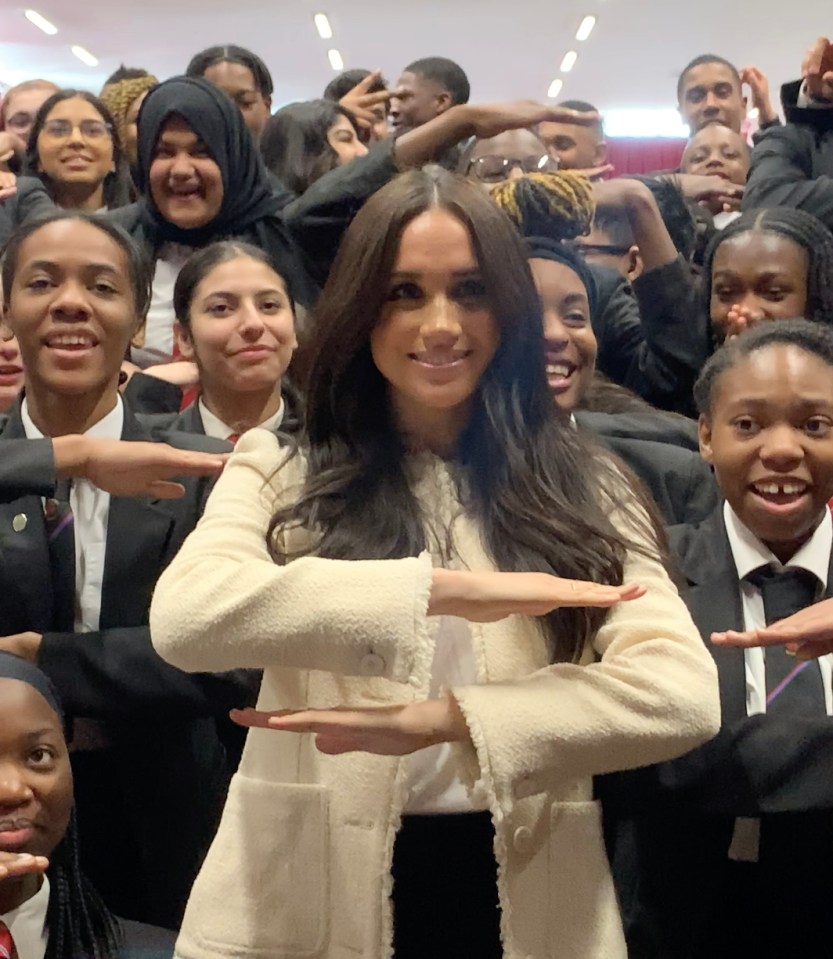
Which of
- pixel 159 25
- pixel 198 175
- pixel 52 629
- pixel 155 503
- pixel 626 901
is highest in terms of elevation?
pixel 159 25

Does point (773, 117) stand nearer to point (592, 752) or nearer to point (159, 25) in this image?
point (592, 752)

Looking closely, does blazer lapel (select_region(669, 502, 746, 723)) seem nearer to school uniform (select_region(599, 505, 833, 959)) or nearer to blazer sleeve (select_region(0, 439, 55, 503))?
school uniform (select_region(599, 505, 833, 959))

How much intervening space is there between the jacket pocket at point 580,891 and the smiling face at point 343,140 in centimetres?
240

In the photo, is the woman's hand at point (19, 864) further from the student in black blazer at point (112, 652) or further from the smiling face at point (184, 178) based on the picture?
the smiling face at point (184, 178)

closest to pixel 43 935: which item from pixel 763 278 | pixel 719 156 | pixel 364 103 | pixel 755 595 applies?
pixel 755 595

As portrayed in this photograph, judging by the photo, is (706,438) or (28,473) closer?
(28,473)

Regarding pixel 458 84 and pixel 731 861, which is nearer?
pixel 731 861

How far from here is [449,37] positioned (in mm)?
10852

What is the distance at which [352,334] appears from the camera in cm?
146

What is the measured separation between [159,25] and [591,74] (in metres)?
4.16

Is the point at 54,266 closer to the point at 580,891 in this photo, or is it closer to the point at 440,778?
the point at 440,778

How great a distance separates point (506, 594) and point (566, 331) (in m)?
1.13

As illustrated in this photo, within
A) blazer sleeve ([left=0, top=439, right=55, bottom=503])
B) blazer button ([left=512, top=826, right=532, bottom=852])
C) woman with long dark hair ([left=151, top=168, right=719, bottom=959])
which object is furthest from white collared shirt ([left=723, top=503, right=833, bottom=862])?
blazer sleeve ([left=0, top=439, right=55, bottom=503])

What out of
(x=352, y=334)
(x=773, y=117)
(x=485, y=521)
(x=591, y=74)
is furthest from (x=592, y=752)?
(x=591, y=74)
